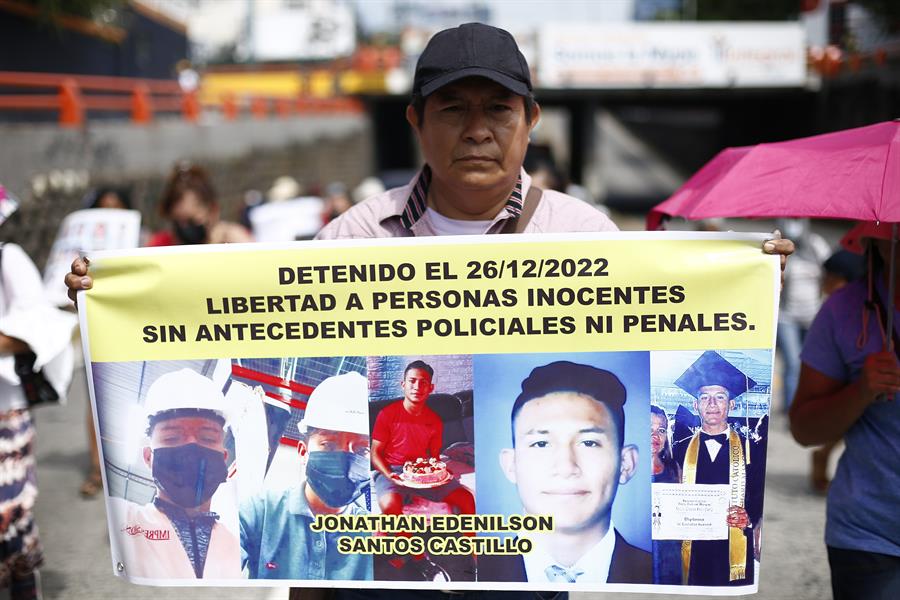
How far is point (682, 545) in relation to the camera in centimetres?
253

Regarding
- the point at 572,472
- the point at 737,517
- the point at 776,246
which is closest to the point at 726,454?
the point at 737,517

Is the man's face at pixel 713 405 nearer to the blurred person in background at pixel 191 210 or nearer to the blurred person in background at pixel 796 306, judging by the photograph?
the blurred person in background at pixel 191 210

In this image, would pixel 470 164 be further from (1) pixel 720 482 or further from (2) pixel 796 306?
(2) pixel 796 306

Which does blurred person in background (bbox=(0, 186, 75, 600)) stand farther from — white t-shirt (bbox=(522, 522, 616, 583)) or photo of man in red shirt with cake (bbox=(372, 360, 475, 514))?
white t-shirt (bbox=(522, 522, 616, 583))

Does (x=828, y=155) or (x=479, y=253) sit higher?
(x=828, y=155)

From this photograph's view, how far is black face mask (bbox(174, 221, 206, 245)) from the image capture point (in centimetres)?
604

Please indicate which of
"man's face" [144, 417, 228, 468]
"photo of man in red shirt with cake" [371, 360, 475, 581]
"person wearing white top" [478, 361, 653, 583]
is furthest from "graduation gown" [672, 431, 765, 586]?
"man's face" [144, 417, 228, 468]

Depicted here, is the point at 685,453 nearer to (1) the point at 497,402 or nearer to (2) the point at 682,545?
(2) the point at 682,545

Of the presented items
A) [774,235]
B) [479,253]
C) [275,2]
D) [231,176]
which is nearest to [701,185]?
[774,235]

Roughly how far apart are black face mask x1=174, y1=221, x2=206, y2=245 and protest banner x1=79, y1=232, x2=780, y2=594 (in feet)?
11.4

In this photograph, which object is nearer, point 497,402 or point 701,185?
point 497,402

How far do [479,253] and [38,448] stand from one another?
6.01 meters

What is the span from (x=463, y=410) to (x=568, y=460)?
0.29 metres

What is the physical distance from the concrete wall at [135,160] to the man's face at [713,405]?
6.93 m
